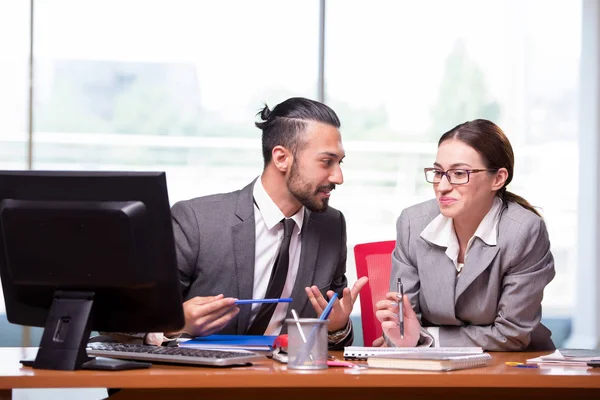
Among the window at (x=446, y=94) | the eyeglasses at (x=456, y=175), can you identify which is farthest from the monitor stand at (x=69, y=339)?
the window at (x=446, y=94)

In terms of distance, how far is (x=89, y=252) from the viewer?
1.91 meters

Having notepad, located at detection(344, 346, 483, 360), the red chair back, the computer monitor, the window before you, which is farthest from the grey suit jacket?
the window

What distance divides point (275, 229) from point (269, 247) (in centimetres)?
6

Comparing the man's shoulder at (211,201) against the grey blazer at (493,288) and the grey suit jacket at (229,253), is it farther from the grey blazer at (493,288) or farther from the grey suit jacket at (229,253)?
the grey blazer at (493,288)

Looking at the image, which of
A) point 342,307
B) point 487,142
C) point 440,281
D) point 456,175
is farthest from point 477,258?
point 342,307

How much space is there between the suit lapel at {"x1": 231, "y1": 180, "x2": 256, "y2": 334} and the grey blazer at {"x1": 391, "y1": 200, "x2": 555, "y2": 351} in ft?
1.63

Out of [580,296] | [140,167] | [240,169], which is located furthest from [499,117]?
[140,167]

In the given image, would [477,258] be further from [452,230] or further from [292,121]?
[292,121]

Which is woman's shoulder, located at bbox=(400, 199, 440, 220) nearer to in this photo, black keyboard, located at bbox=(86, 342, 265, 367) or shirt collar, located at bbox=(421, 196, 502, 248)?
shirt collar, located at bbox=(421, 196, 502, 248)

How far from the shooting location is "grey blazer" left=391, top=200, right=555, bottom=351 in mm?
2611

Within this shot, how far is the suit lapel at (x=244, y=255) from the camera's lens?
276 cm

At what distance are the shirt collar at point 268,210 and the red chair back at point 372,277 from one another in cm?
28

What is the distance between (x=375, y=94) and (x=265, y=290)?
2.47 metres

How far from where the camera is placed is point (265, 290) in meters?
2.81
